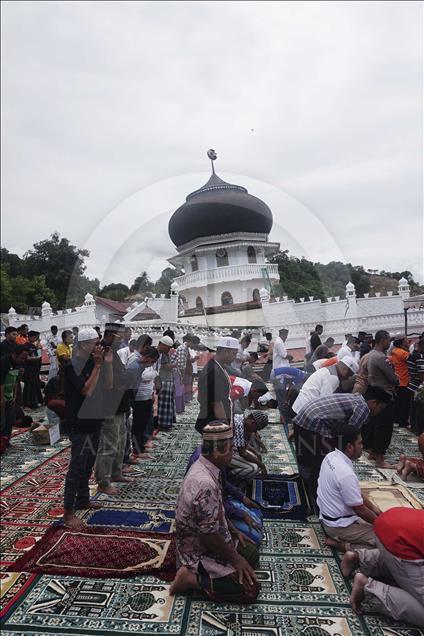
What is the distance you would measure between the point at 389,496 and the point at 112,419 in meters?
2.63

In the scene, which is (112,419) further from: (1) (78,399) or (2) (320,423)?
(2) (320,423)

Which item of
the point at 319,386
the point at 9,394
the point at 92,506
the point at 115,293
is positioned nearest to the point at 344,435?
the point at 319,386

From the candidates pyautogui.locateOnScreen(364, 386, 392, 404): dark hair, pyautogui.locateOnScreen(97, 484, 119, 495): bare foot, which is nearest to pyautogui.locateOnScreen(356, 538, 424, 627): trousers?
pyautogui.locateOnScreen(97, 484, 119, 495): bare foot

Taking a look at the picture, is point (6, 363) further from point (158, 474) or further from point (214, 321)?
point (214, 321)

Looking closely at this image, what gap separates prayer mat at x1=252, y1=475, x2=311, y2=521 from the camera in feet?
11.6

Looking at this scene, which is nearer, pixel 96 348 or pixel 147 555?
pixel 147 555

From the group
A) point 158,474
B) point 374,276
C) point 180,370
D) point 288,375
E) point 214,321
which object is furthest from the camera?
point 374,276

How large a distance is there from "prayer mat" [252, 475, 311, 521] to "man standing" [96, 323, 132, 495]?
1.40 metres

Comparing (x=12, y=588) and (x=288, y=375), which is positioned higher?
(x=288, y=375)

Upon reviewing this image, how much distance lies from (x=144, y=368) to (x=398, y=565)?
10.3 ft

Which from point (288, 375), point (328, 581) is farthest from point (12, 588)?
point (288, 375)

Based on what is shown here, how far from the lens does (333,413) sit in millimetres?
3389

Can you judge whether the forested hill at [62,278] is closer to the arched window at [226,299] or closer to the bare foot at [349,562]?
the arched window at [226,299]

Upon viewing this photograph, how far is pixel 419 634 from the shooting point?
7.20 feet
